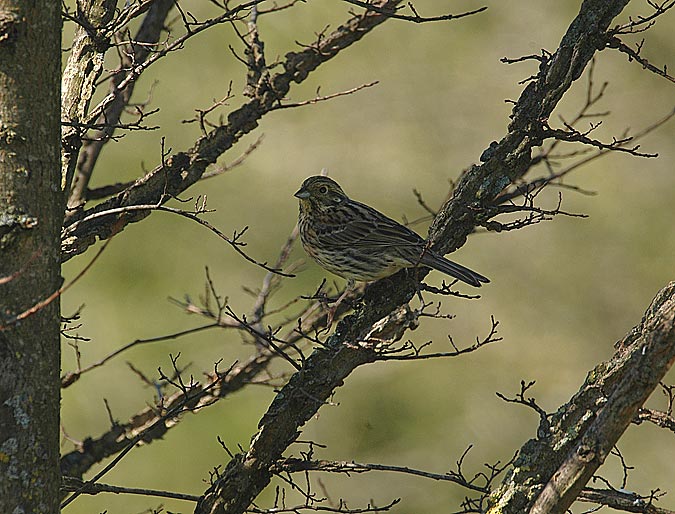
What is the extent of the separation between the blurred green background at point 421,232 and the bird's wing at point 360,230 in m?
3.36

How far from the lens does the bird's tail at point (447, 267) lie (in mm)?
4199

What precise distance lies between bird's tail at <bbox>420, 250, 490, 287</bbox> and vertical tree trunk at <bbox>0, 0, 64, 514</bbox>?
4.71ft

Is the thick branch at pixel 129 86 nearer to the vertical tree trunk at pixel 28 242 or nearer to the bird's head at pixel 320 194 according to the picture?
the bird's head at pixel 320 194

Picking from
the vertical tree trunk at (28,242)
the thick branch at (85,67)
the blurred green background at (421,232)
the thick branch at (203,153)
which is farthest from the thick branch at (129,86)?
the blurred green background at (421,232)

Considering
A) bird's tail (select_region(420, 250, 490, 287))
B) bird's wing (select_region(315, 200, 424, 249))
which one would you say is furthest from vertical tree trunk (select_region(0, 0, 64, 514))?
bird's wing (select_region(315, 200, 424, 249))

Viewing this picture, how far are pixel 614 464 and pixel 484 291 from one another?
2362 mm

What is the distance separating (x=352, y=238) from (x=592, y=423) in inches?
119

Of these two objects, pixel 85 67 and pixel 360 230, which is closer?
pixel 85 67

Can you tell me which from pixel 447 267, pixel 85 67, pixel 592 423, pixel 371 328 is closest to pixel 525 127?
pixel 371 328

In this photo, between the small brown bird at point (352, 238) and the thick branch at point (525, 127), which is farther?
the small brown bird at point (352, 238)

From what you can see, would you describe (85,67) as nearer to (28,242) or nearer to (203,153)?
(203,153)

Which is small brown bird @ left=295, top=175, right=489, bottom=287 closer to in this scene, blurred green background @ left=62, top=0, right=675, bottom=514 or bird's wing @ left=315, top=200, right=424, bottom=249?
bird's wing @ left=315, top=200, right=424, bottom=249

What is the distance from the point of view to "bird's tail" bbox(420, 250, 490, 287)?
13.8 feet

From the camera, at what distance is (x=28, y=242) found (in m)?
2.82
